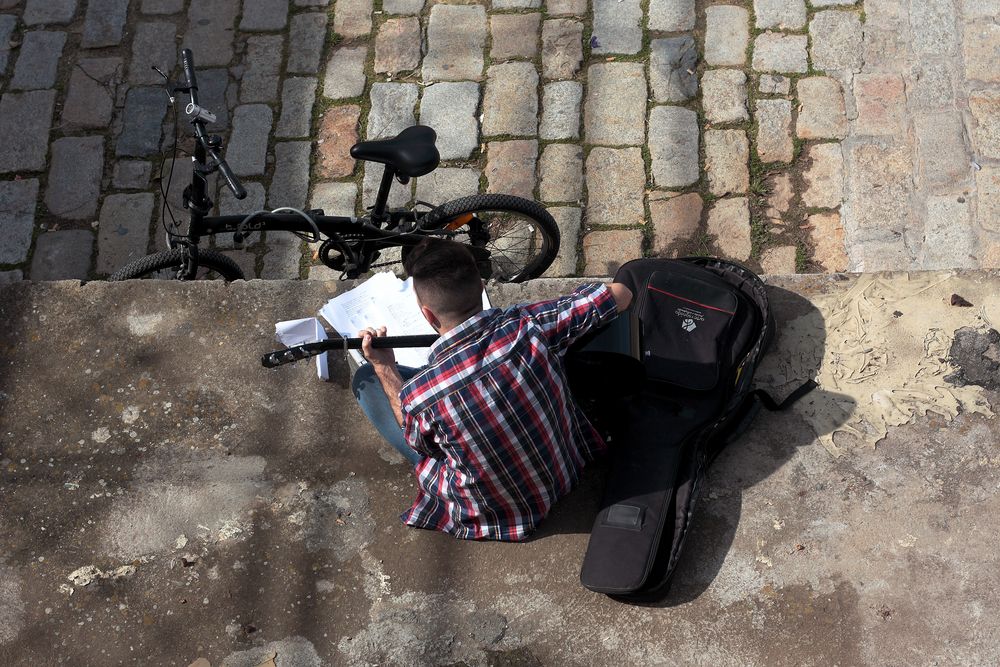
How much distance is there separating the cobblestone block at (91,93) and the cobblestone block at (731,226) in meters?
3.43

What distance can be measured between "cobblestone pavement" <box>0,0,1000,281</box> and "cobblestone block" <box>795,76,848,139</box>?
0.5 inches

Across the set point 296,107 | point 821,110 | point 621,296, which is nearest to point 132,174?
point 296,107

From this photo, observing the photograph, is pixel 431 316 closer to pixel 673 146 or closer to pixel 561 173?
pixel 561 173

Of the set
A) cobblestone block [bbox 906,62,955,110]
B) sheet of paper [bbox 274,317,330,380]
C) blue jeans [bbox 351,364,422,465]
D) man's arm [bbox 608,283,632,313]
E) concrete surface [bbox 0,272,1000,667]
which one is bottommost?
concrete surface [bbox 0,272,1000,667]

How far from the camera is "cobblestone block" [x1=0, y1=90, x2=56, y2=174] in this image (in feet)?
16.8

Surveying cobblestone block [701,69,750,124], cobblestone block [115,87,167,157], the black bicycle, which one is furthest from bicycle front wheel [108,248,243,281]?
cobblestone block [701,69,750,124]

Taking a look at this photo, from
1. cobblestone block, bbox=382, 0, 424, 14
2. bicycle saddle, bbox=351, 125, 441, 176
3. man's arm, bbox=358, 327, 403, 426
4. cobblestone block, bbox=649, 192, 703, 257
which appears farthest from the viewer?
cobblestone block, bbox=382, 0, 424, 14

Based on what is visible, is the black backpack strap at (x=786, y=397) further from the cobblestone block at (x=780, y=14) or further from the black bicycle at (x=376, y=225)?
the cobblestone block at (x=780, y=14)

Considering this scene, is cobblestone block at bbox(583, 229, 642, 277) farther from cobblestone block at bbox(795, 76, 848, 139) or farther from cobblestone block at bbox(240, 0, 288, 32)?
cobblestone block at bbox(240, 0, 288, 32)

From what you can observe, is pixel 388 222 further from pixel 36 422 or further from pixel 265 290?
pixel 36 422

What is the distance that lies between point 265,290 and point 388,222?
730 millimetres

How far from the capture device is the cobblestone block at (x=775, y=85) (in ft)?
16.1

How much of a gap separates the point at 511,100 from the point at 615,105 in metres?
0.57

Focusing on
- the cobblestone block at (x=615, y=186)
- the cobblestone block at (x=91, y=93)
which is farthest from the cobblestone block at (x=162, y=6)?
the cobblestone block at (x=615, y=186)
